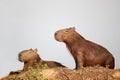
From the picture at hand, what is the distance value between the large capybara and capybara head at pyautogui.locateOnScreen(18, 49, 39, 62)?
256 mm

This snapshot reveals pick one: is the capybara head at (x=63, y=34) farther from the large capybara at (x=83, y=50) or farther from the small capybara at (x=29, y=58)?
the small capybara at (x=29, y=58)

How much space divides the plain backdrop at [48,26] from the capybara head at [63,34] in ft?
0.82

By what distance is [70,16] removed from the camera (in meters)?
3.59

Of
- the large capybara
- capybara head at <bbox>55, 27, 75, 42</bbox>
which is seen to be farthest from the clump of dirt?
capybara head at <bbox>55, 27, 75, 42</bbox>

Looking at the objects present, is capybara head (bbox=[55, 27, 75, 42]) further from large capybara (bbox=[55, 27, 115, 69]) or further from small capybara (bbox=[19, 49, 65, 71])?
small capybara (bbox=[19, 49, 65, 71])

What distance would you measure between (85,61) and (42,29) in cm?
61

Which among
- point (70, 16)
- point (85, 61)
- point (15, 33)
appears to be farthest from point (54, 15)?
point (85, 61)

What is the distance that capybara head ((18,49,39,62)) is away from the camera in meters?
3.14

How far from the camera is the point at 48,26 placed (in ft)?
11.5

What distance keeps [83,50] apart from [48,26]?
1.74 feet

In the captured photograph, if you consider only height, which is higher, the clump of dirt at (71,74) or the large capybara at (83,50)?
the large capybara at (83,50)

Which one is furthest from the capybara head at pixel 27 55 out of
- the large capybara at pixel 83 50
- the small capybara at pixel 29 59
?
the large capybara at pixel 83 50

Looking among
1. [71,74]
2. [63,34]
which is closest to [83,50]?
[63,34]

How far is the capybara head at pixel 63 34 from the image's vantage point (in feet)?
10.5
